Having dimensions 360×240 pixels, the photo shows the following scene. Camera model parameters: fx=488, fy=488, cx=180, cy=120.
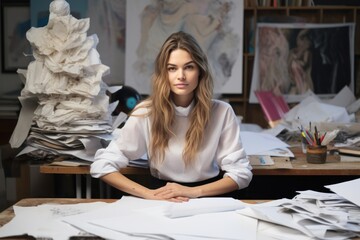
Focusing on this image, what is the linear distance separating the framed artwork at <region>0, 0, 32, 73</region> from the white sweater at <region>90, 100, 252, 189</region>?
2731mm

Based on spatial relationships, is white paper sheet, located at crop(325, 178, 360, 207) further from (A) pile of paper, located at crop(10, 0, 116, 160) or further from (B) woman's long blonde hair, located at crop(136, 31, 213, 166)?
(A) pile of paper, located at crop(10, 0, 116, 160)

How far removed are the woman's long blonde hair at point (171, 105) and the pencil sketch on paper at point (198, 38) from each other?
7.58 feet

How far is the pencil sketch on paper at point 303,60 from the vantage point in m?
4.26

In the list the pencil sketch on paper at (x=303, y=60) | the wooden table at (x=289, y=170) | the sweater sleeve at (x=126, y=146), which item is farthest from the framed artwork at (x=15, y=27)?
the sweater sleeve at (x=126, y=146)

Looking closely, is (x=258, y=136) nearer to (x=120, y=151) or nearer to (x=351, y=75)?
(x=120, y=151)

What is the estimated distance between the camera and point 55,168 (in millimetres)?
2111

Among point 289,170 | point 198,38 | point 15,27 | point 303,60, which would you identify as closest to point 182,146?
point 289,170

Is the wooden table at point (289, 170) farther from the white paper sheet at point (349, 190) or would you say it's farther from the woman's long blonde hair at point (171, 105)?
the white paper sheet at point (349, 190)

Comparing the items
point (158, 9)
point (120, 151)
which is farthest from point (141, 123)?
point (158, 9)

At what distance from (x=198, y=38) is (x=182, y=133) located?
243 cm

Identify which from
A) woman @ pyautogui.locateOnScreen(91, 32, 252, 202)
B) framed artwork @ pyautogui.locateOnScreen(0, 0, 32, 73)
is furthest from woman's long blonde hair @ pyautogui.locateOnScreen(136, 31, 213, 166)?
framed artwork @ pyautogui.locateOnScreen(0, 0, 32, 73)

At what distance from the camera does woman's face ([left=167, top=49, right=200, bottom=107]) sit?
1.76m

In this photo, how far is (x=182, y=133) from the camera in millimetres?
1877

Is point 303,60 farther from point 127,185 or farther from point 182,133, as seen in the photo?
point 127,185
